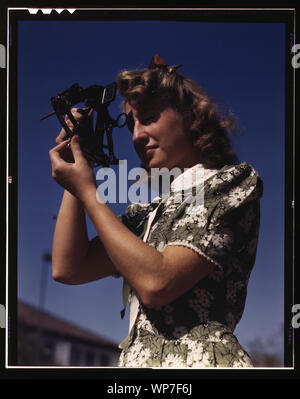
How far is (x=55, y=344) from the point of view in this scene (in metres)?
2.11

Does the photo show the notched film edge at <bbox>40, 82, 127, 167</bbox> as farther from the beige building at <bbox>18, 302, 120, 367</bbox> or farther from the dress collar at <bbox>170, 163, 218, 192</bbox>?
the beige building at <bbox>18, 302, 120, 367</bbox>

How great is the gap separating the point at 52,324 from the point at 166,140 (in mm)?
941

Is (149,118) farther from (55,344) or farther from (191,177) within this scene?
(55,344)

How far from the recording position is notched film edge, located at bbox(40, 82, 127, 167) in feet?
4.89

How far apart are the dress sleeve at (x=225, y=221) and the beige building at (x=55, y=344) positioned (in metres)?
0.44

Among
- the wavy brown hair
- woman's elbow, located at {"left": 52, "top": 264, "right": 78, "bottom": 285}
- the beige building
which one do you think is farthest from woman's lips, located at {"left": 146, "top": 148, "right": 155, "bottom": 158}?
the beige building

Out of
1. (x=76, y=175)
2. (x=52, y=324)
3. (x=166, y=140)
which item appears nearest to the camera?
(x=76, y=175)

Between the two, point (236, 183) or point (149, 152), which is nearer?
point (236, 183)

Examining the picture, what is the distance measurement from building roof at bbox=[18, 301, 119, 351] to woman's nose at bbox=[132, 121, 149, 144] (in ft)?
1.92

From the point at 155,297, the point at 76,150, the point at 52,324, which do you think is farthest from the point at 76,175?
the point at 52,324

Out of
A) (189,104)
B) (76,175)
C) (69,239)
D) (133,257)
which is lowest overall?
(133,257)

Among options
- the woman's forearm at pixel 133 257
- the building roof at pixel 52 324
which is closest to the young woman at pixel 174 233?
the woman's forearm at pixel 133 257

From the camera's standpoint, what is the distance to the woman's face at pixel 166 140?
150 cm

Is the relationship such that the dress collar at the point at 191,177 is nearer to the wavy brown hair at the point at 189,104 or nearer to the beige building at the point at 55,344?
the wavy brown hair at the point at 189,104
